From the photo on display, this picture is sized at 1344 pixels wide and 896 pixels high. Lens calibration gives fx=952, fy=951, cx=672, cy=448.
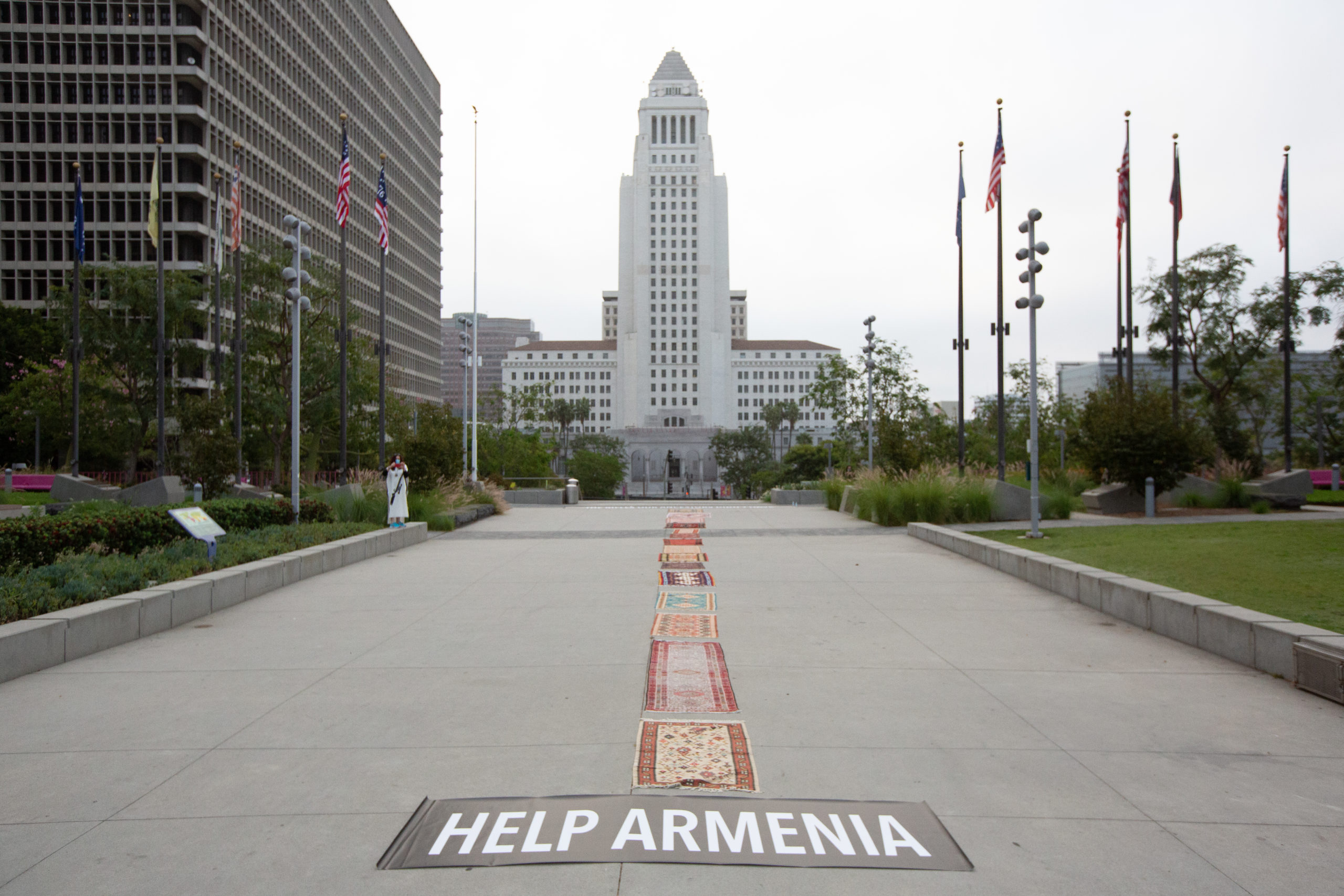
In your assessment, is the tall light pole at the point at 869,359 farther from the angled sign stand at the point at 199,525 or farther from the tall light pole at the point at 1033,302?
the angled sign stand at the point at 199,525

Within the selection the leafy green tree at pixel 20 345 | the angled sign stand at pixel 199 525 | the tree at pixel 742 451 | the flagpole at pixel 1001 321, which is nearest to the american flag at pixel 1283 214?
the flagpole at pixel 1001 321

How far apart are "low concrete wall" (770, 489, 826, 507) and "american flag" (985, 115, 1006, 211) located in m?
14.1

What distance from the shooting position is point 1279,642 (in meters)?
7.34

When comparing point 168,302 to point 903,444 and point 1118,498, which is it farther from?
point 1118,498

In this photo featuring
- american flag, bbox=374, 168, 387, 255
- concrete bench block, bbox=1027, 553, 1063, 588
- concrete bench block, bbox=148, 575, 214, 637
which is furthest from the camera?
american flag, bbox=374, 168, 387, 255

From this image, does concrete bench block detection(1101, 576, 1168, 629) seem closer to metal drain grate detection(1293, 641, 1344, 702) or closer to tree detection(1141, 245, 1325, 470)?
metal drain grate detection(1293, 641, 1344, 702)

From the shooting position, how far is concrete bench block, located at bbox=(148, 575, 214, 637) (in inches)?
382

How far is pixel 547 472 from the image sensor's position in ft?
249

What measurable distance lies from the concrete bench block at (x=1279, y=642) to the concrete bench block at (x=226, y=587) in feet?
33.6

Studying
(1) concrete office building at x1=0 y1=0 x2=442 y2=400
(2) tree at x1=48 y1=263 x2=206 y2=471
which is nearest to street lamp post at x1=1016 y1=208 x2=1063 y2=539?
(2) tree at x1=48 y1=263 x2=206 y2=471

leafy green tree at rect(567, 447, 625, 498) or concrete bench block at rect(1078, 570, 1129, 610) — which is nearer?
concrete bench block at rect(1078, 570, 1129, 610)

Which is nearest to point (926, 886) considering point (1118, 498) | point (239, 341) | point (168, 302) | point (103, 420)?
point (1118, 498)

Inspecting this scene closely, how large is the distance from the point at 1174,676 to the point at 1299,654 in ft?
2.83

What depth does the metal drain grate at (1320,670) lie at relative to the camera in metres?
6.56
